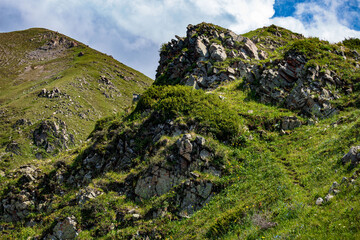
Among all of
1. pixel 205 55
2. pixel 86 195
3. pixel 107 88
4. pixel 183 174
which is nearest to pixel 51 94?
pixel 107 88

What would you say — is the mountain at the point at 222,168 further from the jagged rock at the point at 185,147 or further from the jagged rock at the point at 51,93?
the jagged rock at the point at 51,93

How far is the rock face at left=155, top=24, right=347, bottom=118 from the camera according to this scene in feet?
62.2

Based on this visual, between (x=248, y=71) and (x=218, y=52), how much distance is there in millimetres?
5153

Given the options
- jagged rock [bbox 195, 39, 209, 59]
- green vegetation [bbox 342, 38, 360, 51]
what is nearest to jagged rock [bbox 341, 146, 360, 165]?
jagged rock [bbox 195, 39, 209, 59]

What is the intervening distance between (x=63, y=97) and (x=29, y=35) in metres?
121

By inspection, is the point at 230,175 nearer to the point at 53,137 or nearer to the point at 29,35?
the point at 53,137

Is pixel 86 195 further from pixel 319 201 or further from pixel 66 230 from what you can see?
pixel 319 201

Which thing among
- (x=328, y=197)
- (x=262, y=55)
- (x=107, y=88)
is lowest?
(x=328, y=197)

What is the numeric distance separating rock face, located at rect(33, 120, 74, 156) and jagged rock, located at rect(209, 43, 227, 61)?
38.9 meters

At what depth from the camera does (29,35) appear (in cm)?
15000

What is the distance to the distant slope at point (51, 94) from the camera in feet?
164

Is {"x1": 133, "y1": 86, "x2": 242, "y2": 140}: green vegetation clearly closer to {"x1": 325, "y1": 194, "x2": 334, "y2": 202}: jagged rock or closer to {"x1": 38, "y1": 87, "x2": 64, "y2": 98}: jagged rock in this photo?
{"x1": 325, "y1": 194, "x2": 334, "y2": 202}: jagged rock

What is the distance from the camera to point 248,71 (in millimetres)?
26891

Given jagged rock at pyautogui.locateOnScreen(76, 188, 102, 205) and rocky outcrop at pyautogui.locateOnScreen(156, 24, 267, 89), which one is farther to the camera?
rocky outcrop at pyautogui.locateOnScreen(156, 24, 267, 89)
